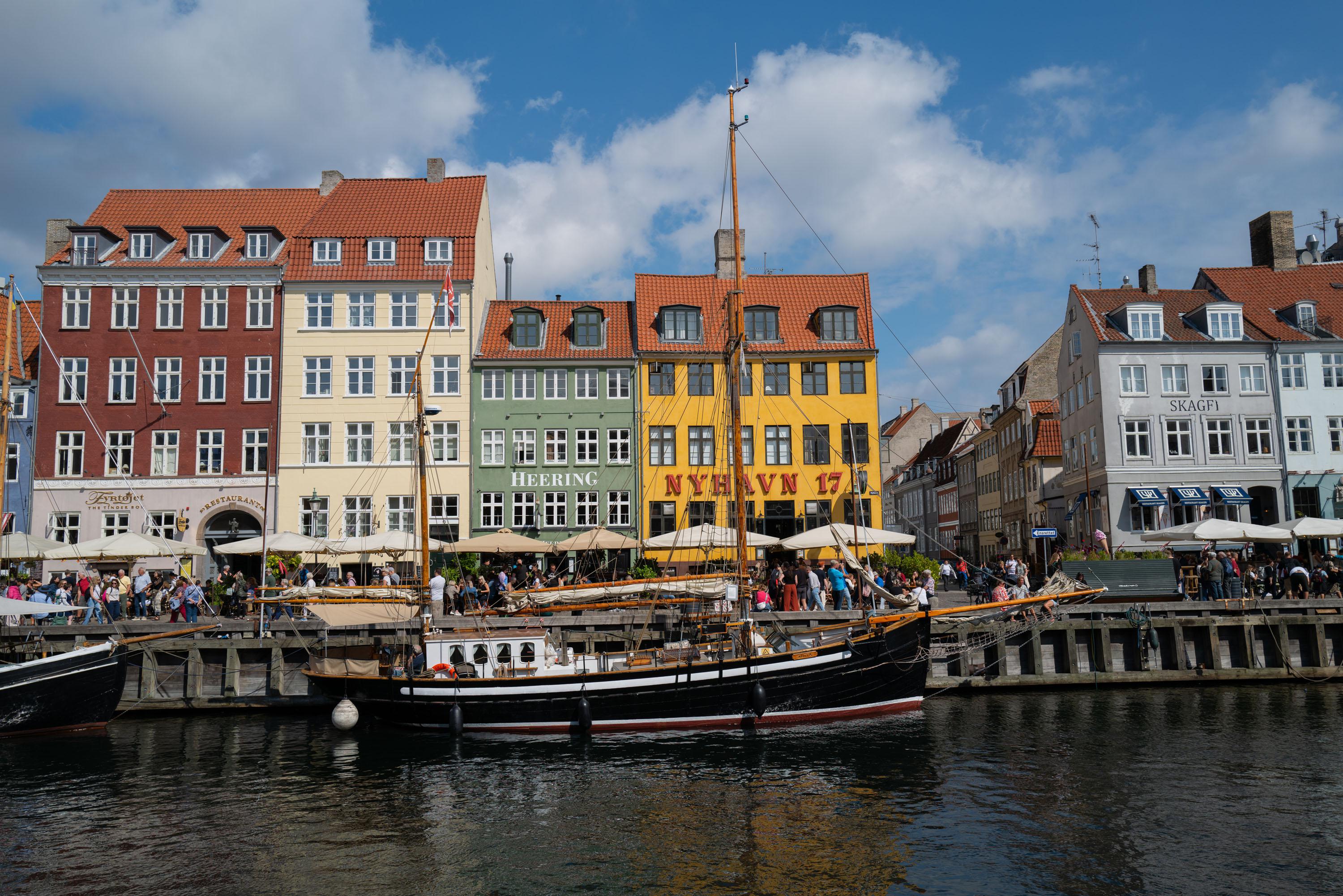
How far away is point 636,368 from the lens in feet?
154

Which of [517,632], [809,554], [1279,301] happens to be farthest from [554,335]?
[1279,301]

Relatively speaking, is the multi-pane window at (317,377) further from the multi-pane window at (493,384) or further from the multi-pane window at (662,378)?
the multi-pane window at (662,378)

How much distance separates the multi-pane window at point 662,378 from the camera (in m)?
46.9

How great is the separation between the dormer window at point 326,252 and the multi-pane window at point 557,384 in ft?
36.0

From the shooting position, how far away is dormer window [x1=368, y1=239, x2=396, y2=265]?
4659 centimetres

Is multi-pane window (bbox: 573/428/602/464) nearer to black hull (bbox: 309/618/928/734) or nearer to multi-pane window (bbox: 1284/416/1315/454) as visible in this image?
black hull (bbox: 309/618/928/734)

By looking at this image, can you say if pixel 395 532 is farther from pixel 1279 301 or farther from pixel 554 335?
pixel 1279 301

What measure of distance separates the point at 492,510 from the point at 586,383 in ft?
23.6

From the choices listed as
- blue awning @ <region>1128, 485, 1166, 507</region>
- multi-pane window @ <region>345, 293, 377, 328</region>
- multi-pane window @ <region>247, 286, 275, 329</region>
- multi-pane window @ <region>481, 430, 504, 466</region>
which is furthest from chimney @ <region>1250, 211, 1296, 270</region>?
multi-pane window @ <region>247, 286, 275, 329</region>

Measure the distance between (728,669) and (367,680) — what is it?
347 inches

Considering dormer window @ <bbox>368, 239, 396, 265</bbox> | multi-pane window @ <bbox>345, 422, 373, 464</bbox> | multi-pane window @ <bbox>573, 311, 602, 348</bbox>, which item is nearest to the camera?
multi-pane window @ <bbox>345, 422, 373, 464</bbox>

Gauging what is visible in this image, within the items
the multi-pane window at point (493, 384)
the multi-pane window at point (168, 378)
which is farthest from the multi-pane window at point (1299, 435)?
the multi-pane window at point (168, 378)

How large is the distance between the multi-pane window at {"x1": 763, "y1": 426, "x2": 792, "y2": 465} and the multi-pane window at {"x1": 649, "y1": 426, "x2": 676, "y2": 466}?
10.9 feet

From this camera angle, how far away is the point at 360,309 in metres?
46.0
